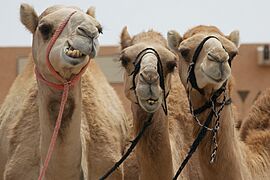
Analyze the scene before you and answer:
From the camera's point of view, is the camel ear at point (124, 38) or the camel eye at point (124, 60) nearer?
the camel eye at point (124, 60)

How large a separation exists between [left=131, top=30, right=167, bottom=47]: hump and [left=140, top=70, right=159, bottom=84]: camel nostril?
2.26 ft

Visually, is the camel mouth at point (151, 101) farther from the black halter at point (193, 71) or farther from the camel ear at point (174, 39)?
the camel ear at point (174, 39)

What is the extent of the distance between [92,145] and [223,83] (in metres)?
1.51

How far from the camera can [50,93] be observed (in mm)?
5551

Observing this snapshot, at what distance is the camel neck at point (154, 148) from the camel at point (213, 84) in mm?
264

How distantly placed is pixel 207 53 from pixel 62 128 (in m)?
1.14

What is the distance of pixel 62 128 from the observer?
18.1 feet

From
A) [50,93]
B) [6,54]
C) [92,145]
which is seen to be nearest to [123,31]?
[92,145]

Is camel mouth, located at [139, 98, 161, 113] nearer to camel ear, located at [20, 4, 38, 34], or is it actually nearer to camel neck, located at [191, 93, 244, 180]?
camel neck, located at [191, 93, 244, 180]

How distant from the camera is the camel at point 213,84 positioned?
5.59 m

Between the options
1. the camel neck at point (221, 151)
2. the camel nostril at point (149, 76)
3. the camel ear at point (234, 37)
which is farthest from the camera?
the camel ear at point (234, 37)

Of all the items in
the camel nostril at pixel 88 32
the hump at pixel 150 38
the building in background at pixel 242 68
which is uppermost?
the camel nostril at pixel 88 32

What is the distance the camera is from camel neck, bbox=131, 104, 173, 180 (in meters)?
6.14

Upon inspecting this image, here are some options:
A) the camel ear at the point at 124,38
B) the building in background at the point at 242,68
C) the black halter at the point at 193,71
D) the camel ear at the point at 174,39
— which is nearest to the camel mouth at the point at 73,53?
the black halter at the point at 193,71
